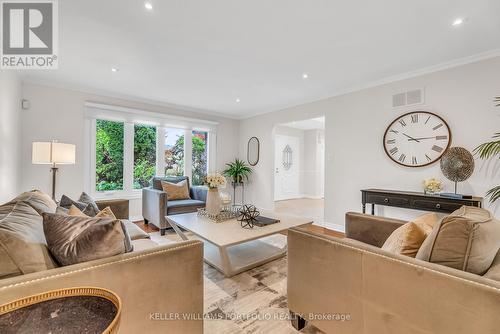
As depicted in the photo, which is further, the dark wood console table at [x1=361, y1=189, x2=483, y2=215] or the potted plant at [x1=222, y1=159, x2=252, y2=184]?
the potted plant at [x1=222, y1=159, x2=252, y2=184]

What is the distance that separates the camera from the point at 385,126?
3.29m

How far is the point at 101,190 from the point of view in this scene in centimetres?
405

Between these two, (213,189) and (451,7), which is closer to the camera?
(451,7)

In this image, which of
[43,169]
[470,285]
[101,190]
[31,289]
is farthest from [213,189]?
[43,169]

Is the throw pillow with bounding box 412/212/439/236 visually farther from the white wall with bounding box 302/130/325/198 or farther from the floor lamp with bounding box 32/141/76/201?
the white wall with bounding box 302/130/325/198

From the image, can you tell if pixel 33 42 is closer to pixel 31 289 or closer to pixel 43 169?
pixel 43 169

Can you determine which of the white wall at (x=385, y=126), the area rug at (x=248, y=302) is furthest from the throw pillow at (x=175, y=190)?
the white wall at (x=385, y=126)

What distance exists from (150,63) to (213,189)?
1.76 m

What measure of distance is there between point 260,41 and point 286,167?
5.20 meters

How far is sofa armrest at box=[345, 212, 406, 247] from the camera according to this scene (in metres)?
1.82

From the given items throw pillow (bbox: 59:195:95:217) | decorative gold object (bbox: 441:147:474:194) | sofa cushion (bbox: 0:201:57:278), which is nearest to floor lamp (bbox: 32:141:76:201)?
throw pillow (bbox: 59:195:95:217)

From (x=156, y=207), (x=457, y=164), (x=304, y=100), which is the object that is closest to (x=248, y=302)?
(x=156, y=207)

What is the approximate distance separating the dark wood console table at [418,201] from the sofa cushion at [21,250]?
3.29 m

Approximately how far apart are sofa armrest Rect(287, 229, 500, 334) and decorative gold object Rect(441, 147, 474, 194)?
236 cm
